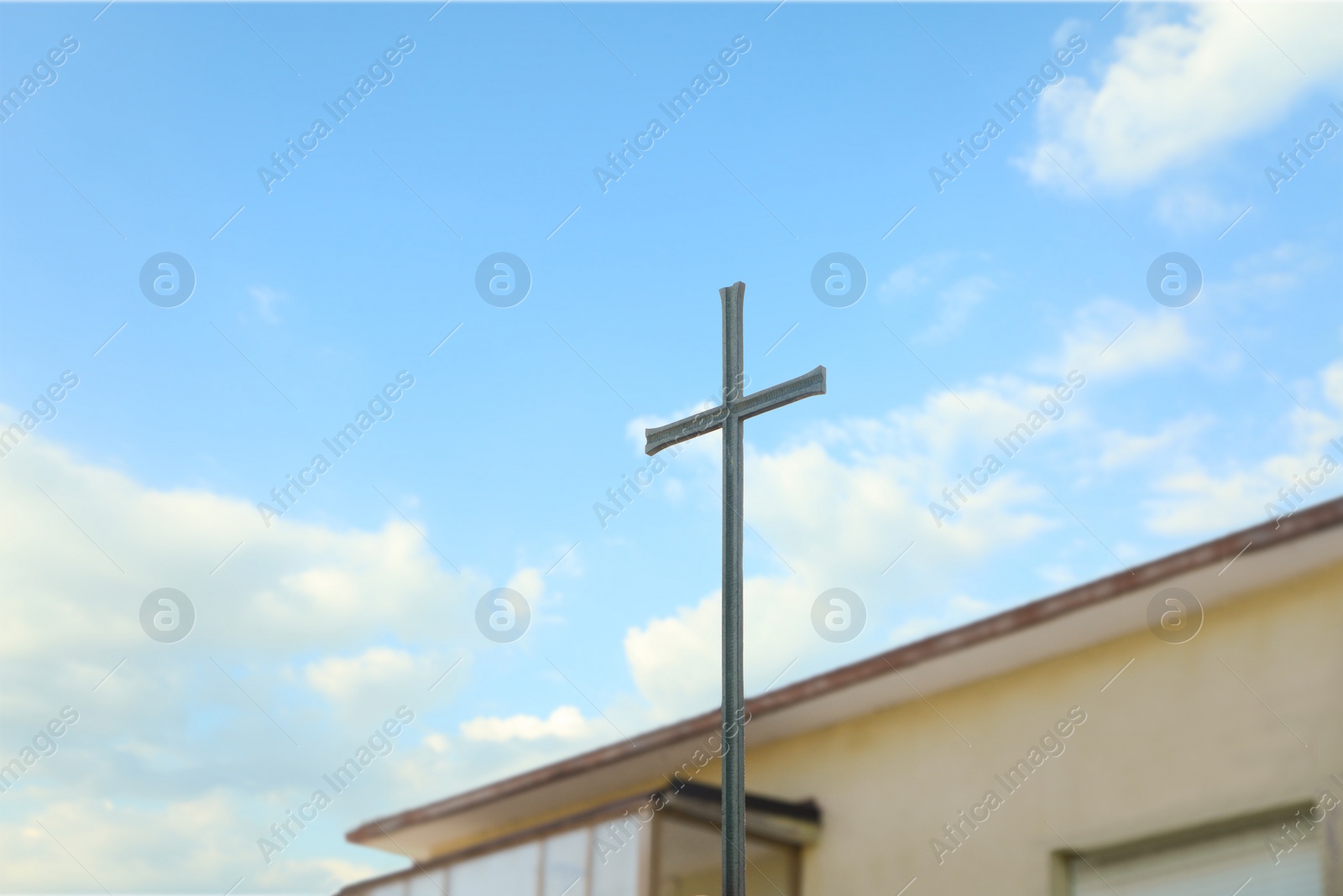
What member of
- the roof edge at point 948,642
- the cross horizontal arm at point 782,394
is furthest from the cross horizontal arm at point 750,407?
the roof edge at point 948,642

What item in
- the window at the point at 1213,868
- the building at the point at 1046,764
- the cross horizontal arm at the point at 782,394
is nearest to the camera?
the cross horizontal arm at the point at 782,394

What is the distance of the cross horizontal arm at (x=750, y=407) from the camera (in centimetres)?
793

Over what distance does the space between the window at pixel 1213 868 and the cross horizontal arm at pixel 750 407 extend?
14.6 feet

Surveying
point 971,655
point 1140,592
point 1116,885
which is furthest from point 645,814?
point 1140,592

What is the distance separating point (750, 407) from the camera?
8.15m

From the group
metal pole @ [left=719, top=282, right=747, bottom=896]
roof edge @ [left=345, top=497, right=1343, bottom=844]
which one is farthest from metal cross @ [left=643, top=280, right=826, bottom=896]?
roof edge @ [left=345, top=497, right=1343, bottom=844]

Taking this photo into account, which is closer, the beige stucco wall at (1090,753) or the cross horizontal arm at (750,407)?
the cross horizontal arm at (750,407)

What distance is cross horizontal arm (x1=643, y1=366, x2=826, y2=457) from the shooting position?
7.93m

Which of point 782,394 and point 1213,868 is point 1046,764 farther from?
point 782,394

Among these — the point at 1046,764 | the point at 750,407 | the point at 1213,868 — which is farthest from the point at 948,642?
the point at 750,407

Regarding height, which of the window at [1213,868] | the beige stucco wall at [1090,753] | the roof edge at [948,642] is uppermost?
the roof edge at [948,642]

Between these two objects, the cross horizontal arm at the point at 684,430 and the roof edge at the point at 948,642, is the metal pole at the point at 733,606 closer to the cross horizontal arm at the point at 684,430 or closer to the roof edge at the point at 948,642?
the cross horizontal arm at the point at 684,430

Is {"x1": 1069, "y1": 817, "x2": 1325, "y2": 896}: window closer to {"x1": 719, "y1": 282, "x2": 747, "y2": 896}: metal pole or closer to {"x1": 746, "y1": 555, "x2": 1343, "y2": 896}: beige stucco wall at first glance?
{"x1": 746, "y1": 555, "x2": 1343, "y2": 896}: beige stucco wall

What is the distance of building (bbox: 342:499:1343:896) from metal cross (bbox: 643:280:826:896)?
10.6 feet
